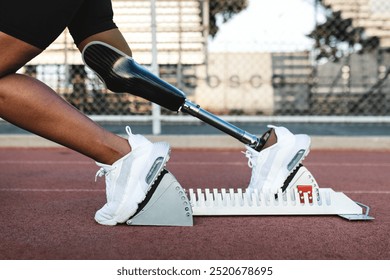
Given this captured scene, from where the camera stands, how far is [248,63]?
811 centimetres

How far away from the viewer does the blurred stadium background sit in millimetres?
7133

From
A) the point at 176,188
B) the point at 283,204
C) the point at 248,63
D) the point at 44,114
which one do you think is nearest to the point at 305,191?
the point at 283,204

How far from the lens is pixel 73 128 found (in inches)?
68.9

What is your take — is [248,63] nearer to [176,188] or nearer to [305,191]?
[305,191]

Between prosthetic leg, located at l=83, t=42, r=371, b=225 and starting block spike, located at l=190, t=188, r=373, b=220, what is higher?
prosthetic leg, located at l=83, t=42, r=371, b=225

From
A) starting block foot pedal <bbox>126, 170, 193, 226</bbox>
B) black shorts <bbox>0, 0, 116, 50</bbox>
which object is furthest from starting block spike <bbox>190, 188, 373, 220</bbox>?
black shorts <bbox>0, 0, 116, 50</bbox>

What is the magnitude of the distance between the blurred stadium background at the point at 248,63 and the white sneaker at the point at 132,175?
3.98 metres

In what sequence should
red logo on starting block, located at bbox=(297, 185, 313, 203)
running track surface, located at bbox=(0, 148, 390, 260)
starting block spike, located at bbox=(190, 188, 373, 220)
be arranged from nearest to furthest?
running track surface, located at bbox=(0, 148, 390, 260) < starting block spike, located at bbox=(190, 188, 373, 220) < red logo on starting block, located at bbox=(297, 185, 313, 203)

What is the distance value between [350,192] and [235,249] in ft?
4.43

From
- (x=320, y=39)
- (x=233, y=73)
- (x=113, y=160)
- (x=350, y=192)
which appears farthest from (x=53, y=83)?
(x=113, y=160)

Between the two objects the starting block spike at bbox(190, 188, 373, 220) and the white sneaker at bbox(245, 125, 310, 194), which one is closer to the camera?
the starting block spike at bbox(190, 188, 373, 220)

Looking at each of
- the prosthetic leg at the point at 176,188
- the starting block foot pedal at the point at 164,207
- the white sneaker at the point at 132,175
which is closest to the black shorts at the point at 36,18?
the prosthetic leg at the point at 176,188

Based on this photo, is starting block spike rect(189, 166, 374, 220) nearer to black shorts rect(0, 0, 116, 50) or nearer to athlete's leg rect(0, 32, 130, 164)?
athlete's leg rect(0, 32, 130, 164)
